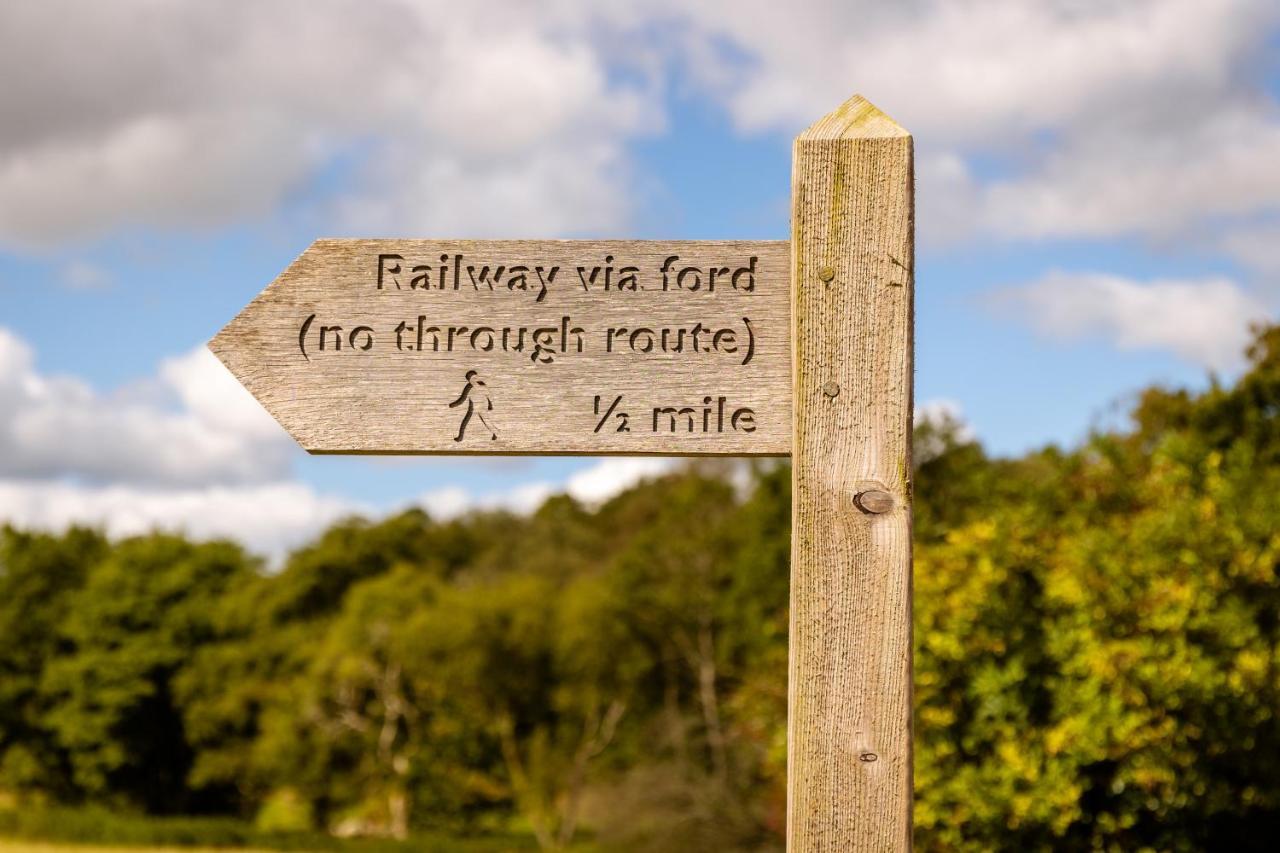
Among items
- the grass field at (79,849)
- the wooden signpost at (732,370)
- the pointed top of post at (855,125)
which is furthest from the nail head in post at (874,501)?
the grass field at (79,849)

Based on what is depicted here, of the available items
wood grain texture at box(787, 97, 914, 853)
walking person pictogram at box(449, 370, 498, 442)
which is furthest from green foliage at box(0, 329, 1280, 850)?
walking person pictogram at box(449, 370, 498, 442)

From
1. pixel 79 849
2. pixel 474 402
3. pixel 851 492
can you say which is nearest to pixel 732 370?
pixel 851 492

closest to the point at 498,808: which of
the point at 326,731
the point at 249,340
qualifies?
the point at 326,731

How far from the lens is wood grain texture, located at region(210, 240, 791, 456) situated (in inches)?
106

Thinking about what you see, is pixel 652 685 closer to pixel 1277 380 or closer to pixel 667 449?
pixel 1277 380

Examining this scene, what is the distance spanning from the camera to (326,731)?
31.7m

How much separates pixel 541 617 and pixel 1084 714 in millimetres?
22214

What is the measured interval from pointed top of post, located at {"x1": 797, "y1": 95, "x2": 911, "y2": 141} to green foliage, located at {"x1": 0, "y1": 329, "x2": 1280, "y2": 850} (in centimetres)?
976

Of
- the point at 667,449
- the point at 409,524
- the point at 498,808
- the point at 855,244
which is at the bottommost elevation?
the point at 498,808

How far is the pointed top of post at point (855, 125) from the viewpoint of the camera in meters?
2.67

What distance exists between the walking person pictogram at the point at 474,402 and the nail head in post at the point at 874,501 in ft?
2.60

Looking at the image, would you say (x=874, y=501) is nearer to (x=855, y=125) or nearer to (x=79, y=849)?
(x=855, y=125)

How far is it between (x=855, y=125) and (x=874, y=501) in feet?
2.66

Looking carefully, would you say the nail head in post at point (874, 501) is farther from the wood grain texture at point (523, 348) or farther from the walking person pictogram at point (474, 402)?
the walking person pictogram at point (474, 402)
